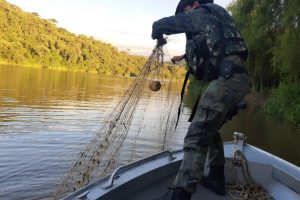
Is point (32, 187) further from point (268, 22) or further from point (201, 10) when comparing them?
point (268, 22)

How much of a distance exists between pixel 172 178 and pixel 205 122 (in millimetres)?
1323

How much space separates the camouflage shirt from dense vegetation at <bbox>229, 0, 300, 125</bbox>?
52.7 feet

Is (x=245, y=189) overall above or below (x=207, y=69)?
below

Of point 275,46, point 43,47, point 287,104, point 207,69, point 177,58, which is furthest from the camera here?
point 43,47

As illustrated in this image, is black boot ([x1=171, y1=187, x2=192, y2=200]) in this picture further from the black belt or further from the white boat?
the black belt

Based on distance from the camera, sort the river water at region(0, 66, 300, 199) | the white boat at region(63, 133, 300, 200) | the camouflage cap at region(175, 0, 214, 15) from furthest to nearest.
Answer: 1. the river water at region(0, 66, 300, 199)
2. the camouflage cap at region(175, 0, 214, 15)
3. the white boat at region(63, 133, 300, 200)

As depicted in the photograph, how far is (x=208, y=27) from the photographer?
333 cm

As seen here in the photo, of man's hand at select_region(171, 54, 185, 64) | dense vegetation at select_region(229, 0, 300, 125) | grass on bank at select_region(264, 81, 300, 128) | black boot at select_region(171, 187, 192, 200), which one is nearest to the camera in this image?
black boot at select_region(171, 187, 192, 200)

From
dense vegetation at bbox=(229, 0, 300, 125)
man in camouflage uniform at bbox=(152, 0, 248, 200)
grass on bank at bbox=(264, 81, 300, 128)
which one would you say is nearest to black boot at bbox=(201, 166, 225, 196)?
man in camouflage uniform at bbox=(152, 0, 248, 200)

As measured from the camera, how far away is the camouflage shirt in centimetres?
329

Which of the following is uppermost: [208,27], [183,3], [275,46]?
[275,46]

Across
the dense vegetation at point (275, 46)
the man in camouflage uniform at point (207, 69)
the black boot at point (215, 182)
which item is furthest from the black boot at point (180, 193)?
the dense vegetation at point (275, 46)

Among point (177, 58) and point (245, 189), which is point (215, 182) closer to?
point (245, 189)

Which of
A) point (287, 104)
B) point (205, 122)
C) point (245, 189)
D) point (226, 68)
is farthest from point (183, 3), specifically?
point (287, 104)
